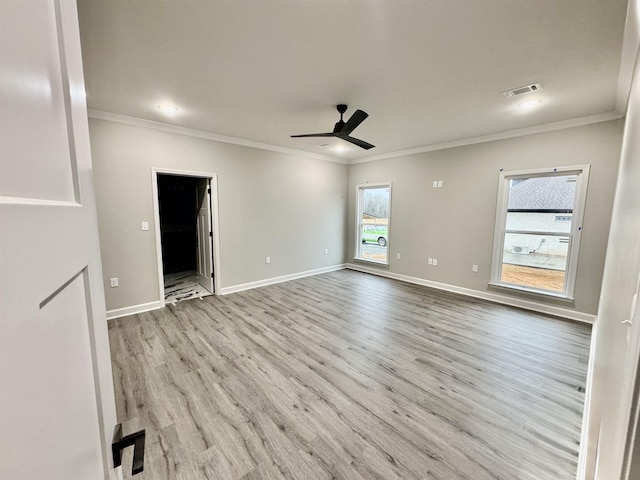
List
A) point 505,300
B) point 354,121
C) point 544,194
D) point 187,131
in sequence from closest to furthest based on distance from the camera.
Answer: point 354,121 → point 544,194 → point 187,131 → point 505,300

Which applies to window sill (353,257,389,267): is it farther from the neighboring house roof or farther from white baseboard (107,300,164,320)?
white baseboard (107,300,164,320)

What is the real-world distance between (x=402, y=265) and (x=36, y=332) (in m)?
5.40

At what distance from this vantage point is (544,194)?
3727mm

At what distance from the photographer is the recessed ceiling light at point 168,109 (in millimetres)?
3031

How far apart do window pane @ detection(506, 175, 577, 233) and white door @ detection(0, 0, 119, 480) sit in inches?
191

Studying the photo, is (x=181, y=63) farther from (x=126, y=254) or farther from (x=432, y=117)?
(x=432, y=117)

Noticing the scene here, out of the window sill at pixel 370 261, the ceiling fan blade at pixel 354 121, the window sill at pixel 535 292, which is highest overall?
the ceiling fan blade at pixel 354 121

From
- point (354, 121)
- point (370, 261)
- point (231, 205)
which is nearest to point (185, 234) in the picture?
point (231, 205)

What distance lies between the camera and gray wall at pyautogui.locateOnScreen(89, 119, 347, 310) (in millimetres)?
3354

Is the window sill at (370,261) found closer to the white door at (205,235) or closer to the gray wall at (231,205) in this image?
the gray wall at (231,205)

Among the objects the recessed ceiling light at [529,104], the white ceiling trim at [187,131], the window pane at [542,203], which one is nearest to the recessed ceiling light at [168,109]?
the white ceiling trim at [187,131]

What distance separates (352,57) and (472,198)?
327 cm

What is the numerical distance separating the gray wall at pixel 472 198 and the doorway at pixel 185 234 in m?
3.31

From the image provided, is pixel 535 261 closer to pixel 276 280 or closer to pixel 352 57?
pixel 352 57
